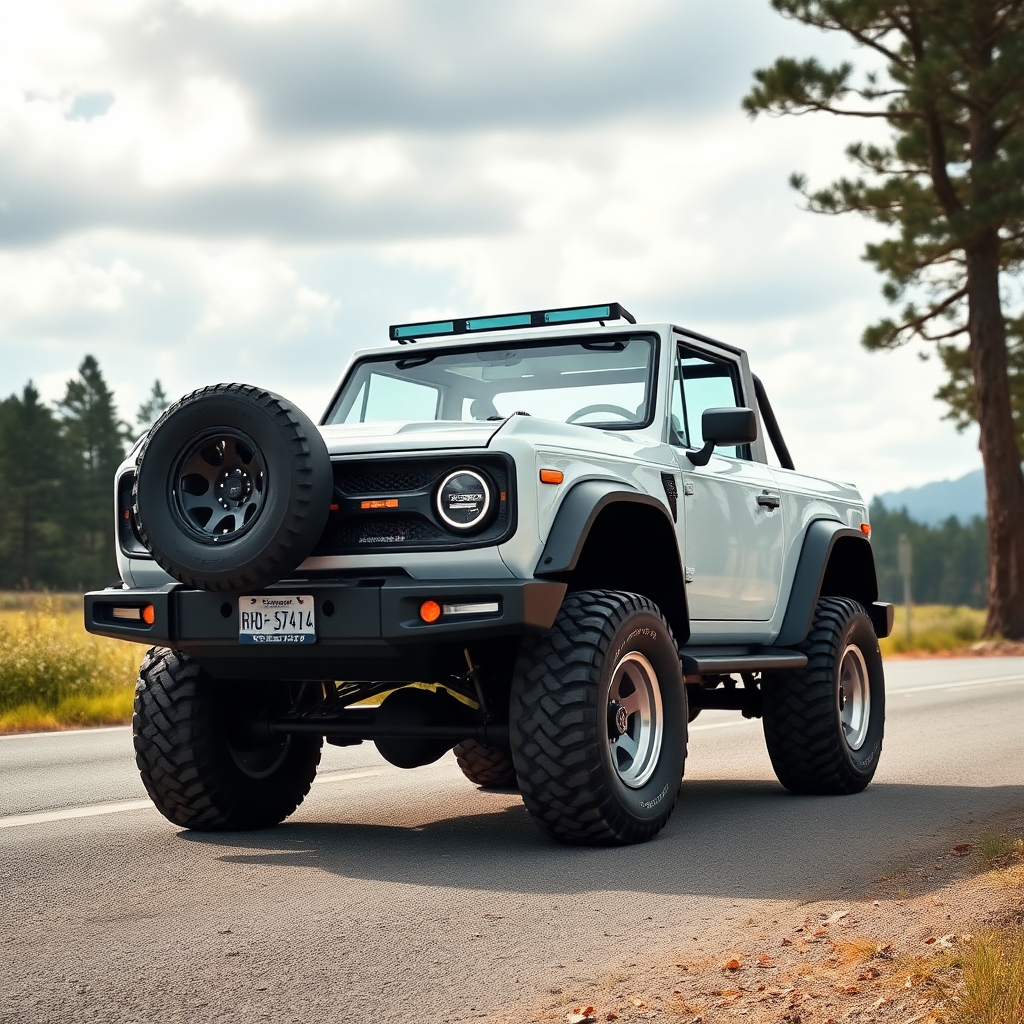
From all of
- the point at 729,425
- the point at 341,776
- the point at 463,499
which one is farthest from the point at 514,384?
the point at 341,776

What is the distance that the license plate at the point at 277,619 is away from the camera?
20.2ft

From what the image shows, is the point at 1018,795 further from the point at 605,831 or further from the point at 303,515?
the point at 303,515

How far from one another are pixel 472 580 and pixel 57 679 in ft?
30.6

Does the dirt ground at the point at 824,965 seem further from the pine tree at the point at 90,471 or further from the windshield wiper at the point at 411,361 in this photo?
the pine tree at the point at 90,471

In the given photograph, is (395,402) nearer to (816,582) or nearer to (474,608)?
(816,582)

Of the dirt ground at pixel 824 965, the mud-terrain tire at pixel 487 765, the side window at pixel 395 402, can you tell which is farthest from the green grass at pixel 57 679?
the dirt ground at pixel 824 965

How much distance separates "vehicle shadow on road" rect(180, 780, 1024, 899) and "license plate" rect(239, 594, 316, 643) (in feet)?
2.96

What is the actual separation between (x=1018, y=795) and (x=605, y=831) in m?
2.97

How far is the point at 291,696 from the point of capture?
7.35 metres

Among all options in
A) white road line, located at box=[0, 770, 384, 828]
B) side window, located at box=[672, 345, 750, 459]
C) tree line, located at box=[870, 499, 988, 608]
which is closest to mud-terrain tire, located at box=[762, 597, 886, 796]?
side window, located at box=[672, 345, 750, 459]

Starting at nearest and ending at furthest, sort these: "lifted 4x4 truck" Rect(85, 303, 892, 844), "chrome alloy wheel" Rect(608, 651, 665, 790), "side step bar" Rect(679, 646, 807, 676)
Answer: "lifted 4x4 truck" Rect(85, 303, 892, 844) → "chrome alloy wheel" Rect(608, 651, 665, 790) → "side step bar" Rect(679, 646, 807, 676)

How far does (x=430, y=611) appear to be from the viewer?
602 centimetres

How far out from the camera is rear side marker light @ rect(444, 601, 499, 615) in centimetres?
595

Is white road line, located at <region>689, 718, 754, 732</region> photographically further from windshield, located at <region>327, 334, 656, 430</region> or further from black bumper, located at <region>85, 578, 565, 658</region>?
black bumper, located at <region>85, 578, 565, 658</region>
